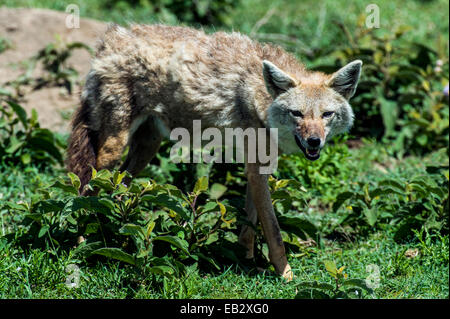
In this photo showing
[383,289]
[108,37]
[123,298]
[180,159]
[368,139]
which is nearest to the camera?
[123,298]

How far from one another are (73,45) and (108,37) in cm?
270

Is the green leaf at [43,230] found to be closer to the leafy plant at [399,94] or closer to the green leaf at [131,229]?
the green leaf at [131,229]

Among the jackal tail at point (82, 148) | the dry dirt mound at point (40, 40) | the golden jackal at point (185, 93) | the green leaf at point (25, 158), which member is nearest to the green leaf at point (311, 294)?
the golden jackal at point (185, 93)

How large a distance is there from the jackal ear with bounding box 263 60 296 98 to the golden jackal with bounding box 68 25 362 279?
0.7 inches

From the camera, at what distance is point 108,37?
547cm

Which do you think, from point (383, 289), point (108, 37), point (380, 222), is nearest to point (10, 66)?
point (108, 37)

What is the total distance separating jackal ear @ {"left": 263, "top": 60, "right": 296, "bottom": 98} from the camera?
15.1ft

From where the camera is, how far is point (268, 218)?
494 cm

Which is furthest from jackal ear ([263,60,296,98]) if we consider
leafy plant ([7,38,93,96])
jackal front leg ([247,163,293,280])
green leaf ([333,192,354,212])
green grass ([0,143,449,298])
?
leafy plant ([7,38,93,96])

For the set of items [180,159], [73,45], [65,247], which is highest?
[73,45]

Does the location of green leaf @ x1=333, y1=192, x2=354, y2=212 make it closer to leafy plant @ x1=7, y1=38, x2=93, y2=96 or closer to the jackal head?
the jackal head

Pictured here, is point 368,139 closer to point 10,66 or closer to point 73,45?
point 73,45

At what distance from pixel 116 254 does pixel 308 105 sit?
1803 mm

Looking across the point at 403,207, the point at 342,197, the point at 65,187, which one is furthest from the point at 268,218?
the point at 65,187
